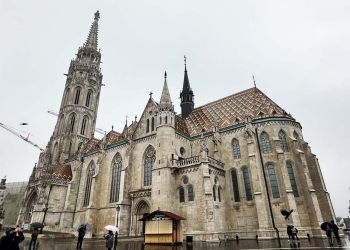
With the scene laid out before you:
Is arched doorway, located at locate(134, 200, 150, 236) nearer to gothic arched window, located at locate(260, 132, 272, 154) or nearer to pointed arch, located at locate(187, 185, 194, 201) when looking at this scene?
pointed arch, located at locate(187, 185, 194, 201)

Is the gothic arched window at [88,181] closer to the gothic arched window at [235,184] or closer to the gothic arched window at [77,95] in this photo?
the gothic arched window at [77,95]

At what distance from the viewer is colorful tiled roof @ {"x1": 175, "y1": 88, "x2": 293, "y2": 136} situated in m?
28.9

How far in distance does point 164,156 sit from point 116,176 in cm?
982

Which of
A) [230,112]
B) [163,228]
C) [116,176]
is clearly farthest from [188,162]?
[116,176]

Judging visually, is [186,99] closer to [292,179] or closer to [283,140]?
[283,140]

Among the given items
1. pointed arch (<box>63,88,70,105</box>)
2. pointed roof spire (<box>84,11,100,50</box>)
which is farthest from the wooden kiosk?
pointed roof spire (<box>84,11,100,50</box>)

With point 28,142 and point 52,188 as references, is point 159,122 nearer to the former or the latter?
point 52,188

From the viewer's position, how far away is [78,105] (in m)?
47.5

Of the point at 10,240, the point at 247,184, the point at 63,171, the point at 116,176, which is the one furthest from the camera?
the point at 63,171

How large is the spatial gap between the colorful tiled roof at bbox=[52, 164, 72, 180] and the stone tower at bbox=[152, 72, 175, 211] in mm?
18971

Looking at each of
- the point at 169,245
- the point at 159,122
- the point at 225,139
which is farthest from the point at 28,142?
the point at 169,245

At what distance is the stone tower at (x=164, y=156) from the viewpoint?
23.8 m

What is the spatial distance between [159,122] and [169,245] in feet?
49.5

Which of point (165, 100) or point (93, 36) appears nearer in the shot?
point (165, 100)
